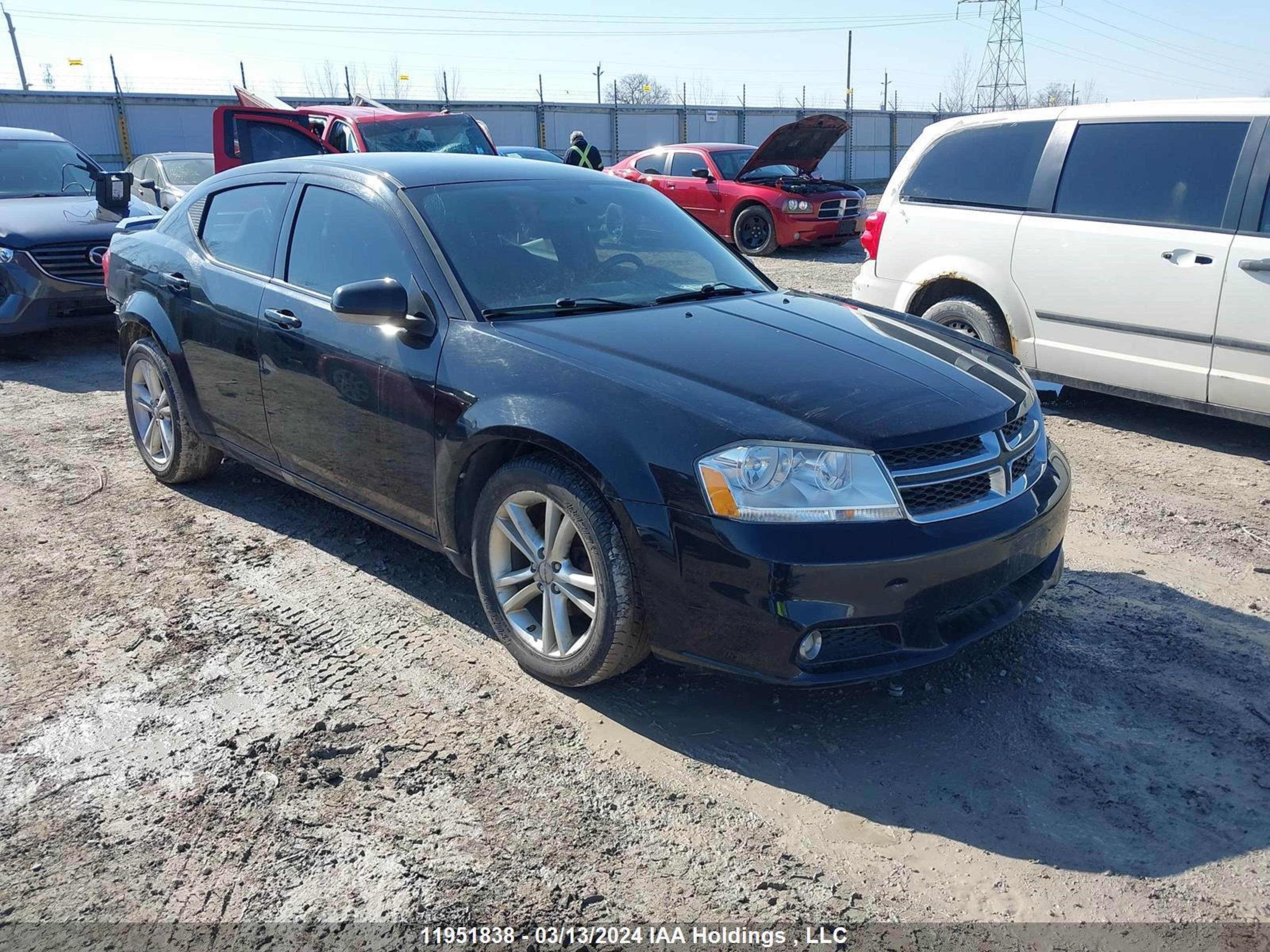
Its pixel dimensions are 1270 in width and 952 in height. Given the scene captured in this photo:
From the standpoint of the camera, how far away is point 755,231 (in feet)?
49.1

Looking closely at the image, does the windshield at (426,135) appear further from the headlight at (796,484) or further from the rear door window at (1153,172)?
the headlight at (796,484)

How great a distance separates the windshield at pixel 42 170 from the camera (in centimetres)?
960

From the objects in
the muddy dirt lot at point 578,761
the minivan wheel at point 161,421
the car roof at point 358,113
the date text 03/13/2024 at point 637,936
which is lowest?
the muddy dirt lot at point 578,761

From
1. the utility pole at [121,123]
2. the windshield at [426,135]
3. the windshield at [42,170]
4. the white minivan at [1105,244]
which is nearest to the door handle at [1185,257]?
the white minivan at [1105,244]

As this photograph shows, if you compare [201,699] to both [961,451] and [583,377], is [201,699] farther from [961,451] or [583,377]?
[961,451]

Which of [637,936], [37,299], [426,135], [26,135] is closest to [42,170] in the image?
[26,135]

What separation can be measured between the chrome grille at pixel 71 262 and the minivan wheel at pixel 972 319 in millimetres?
6470

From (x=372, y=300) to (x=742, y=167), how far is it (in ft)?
42.1

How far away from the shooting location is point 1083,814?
9.06 ft

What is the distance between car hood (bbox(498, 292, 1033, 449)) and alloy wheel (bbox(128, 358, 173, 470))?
2580 millimetres

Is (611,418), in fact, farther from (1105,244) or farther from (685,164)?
(685,164)

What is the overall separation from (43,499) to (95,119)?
24.4 m

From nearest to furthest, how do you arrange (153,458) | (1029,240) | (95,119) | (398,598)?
(398,598)
(153,458)
(1029,240)
(95,119)

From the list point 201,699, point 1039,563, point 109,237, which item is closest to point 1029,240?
point 1039,563
